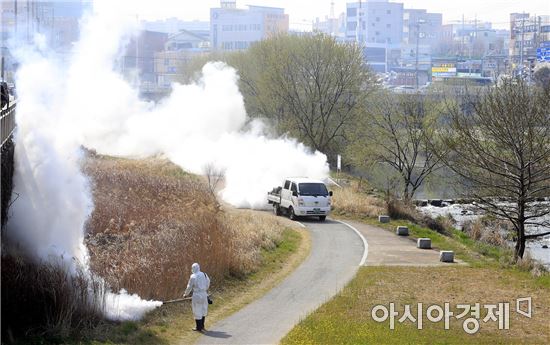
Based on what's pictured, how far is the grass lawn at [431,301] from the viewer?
18297 millimetres

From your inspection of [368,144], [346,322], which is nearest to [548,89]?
[346,322]

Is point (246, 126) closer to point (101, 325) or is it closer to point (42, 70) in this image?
point (42, 70)

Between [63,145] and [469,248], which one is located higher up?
[63,145]

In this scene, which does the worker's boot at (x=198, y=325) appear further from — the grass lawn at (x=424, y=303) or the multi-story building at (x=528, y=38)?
the multi-story building at (x=528, y=38)

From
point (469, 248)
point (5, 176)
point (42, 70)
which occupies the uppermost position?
point (42, 70)

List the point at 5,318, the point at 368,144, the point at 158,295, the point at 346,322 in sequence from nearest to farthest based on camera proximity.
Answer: the point at 5,318
the point at 346,322
the point at 158,295
the point at 368,144

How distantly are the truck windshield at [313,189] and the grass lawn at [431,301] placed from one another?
8176mm

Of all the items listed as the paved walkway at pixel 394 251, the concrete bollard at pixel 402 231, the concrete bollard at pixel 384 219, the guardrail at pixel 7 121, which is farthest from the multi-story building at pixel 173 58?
the guardrail at pixel 7 121

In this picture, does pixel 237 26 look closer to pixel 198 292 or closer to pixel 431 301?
pixel 431 301

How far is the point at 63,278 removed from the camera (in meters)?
17.9

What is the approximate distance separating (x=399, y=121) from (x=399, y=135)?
2.99 feet

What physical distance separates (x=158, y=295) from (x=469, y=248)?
16575 millimetres

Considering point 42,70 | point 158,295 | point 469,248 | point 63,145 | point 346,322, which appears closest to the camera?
point 346,322

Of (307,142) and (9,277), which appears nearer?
(9,277)
